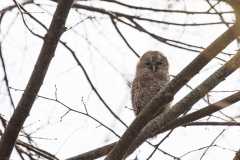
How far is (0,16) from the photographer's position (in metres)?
4.89

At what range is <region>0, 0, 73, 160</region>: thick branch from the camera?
8.56 feet

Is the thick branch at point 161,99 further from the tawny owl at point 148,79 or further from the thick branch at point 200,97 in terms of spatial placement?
the tawny owl at point 148,79

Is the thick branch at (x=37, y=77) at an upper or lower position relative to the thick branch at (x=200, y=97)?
upper

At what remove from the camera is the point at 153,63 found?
6.45 meters

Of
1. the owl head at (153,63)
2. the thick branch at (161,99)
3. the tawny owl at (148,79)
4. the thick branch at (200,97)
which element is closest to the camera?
the thick branch at (161,99)

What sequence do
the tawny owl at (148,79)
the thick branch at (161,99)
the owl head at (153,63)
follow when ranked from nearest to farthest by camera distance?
the thick branch at (161,99)
the tawny owl at (148,79)
the owl head at (153,63)

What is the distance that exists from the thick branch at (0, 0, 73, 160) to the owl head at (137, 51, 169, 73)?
3.77 metres

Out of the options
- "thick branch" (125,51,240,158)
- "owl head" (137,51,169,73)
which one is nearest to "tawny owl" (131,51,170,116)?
"owl head" (137,51,169,73)

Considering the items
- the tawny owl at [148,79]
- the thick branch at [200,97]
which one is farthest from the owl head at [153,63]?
the thick branch at [200,97]

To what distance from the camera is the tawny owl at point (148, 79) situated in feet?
18.9

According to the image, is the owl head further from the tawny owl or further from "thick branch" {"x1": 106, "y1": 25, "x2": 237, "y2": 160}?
"thick branch" {"x1": 106, "y1": 25, "x2": 237, "y2": 160}

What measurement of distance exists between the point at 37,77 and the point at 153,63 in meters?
3.96

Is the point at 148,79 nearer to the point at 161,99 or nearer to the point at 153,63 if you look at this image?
the point at 153,63

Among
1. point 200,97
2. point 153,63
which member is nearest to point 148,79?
point 153,63
